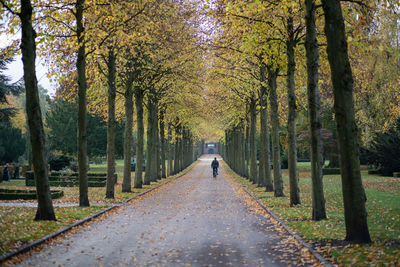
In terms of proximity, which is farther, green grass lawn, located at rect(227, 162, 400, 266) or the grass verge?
the grass verge

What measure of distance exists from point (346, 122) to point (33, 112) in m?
8.36

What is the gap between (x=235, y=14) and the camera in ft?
52.5

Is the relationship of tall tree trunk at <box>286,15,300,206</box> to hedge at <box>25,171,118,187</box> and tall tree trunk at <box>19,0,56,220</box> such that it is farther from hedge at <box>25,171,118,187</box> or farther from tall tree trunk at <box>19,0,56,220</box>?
hedge at <box>25,171,118,187</box>

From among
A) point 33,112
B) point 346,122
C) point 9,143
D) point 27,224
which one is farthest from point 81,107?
point 9,143

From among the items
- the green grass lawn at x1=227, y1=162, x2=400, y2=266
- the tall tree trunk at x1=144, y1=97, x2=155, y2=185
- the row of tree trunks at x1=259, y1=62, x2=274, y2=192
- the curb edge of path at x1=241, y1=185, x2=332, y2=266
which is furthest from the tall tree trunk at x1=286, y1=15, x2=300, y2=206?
the tall tree trunk at x1=144, y1=97, x2=155, y2=185

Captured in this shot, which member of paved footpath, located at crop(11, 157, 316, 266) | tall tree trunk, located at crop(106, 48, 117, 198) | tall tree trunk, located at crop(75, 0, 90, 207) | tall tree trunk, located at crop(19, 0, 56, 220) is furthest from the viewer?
tall tree trunk, located at crop(106, 48, 117, 198)

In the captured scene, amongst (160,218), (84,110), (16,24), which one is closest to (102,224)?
(160,218)

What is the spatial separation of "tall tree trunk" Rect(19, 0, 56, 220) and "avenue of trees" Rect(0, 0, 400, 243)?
28 mm

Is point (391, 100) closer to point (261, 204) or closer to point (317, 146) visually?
point (261, 204)

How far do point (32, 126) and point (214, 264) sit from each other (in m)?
7.03

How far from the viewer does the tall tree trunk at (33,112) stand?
11594 mm

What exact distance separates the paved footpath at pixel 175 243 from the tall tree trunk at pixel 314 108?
5.21 feet

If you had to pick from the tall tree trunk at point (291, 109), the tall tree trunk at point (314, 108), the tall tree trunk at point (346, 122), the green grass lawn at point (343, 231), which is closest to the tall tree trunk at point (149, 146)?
the green grass lawn at point (343, 231)

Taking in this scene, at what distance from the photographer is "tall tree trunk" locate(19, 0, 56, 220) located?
456 inches
